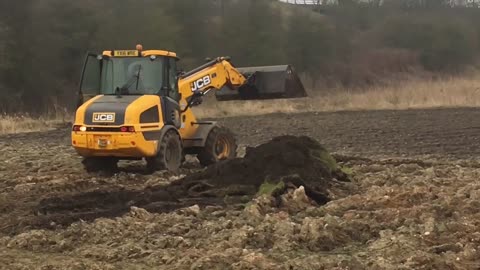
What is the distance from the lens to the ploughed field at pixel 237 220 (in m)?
5.66

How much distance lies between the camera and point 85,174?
11.2 metres

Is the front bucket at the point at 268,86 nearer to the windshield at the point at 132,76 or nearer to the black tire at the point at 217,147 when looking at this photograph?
the black tire at the point at 217,147

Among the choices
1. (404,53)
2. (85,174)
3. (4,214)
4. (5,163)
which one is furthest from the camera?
(404,53)

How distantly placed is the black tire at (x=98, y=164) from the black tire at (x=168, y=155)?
3.06 feet

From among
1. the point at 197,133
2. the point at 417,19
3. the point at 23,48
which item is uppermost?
the point at 417,19

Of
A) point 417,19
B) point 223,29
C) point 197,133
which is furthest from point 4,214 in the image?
point 417,19

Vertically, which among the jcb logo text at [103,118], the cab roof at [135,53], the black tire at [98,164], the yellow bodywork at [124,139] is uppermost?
the cab roof at [135,53]

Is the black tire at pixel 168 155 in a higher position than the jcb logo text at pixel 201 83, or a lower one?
lower

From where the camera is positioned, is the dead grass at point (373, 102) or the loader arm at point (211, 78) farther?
the dead grass at point (373, 102)

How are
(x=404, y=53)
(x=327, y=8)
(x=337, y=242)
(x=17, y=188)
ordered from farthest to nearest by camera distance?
(x=327, y=8) → (x=404, y=53) → (x=17, y=188) → (x=337, y=242)

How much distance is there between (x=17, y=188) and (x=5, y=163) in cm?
332

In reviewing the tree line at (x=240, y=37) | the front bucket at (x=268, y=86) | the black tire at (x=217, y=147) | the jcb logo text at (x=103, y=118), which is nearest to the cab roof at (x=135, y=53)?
the jcb logo text at (x=103, y=118)

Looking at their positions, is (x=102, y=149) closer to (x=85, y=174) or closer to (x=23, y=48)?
(x=85, y=174)

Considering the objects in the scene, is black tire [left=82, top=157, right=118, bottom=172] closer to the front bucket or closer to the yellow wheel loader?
the yellow wheel loader
